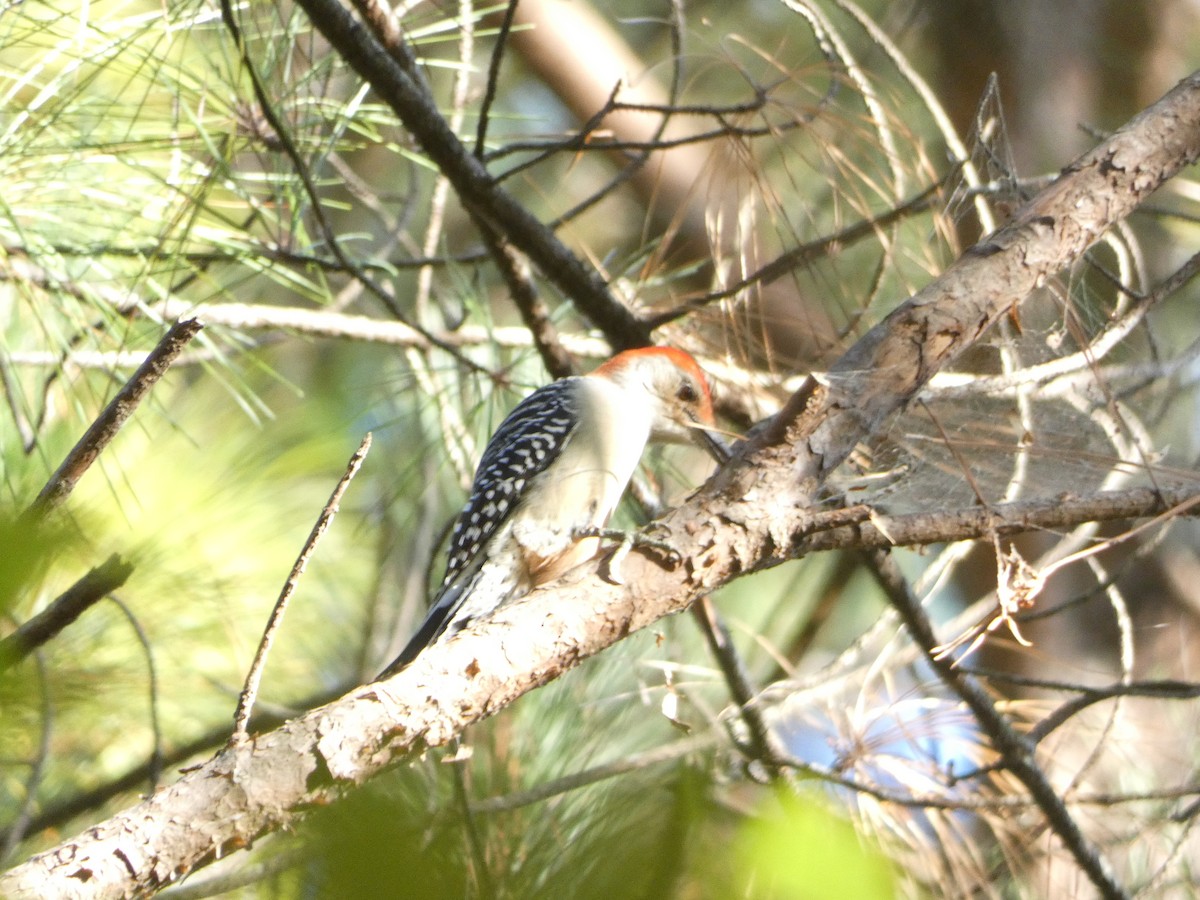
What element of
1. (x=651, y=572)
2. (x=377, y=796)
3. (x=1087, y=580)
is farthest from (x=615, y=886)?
(x=1087, y=580)

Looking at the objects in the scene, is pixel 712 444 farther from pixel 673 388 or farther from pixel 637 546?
pixel 637 546

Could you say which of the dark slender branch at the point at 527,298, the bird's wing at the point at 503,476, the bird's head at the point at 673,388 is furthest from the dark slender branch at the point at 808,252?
the bird's wing at the point at 503,476

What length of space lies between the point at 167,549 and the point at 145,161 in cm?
103

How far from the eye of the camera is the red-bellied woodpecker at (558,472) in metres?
2.88

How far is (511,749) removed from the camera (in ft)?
9.82

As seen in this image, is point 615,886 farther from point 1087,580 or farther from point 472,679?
point 1087,580

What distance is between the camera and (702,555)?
180 cm

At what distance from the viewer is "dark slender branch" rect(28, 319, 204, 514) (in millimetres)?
1156

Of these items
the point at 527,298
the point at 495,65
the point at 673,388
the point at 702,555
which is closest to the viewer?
the point at 702,555

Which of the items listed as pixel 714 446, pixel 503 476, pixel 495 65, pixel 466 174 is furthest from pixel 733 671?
pixel 495 65

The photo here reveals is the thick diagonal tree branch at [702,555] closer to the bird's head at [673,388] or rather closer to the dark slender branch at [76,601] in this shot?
the dark slender branch at [76,601]

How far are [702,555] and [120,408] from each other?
945 mm

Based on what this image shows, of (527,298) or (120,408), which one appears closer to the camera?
(120,408)

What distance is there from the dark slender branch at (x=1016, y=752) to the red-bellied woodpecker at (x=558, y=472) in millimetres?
672
